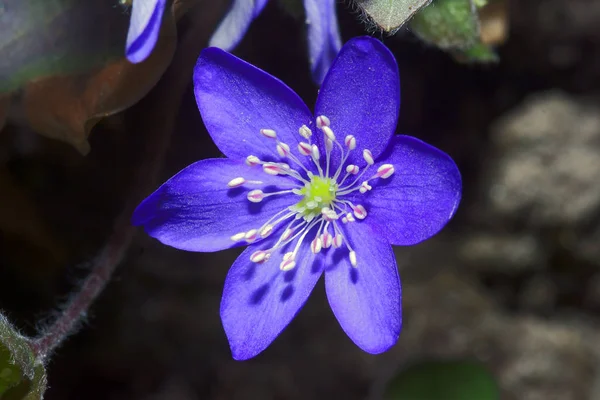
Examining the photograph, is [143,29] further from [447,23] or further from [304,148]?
[447,23]

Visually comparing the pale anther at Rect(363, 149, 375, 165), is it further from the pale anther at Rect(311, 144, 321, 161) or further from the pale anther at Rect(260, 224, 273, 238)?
the pale anther at Rect(260, 224, 273, 238)

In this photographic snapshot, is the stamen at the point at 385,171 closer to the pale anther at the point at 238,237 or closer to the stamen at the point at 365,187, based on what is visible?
the stamen at the point at 365,187

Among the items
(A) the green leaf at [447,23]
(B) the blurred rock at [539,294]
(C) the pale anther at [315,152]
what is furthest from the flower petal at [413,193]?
(B) the blurred rock at [539,294]

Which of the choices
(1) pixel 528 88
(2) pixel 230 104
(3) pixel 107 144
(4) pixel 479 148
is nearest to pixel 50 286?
(3) pixel 107 144

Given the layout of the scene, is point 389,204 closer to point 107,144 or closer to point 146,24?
point 146,24

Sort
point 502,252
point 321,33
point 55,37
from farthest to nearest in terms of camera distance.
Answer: point 502,252 → point 55,37 → point 321,33

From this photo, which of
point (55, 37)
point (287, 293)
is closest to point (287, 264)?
point (287, 293)
